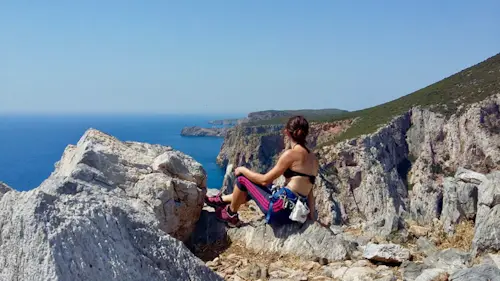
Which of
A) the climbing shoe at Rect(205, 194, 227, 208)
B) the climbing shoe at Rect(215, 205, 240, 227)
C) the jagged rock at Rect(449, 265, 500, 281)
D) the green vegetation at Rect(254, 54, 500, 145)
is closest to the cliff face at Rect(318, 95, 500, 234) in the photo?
the green vegetation at Rect(254, 54, 500, 145)

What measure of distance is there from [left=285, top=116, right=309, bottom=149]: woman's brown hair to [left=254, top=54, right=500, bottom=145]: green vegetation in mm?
74760

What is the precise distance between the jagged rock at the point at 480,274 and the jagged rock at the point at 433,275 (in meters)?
0.26

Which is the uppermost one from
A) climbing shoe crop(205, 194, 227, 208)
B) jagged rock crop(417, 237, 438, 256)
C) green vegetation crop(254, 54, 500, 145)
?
green vegetation crop(254, 54, 500, 145)

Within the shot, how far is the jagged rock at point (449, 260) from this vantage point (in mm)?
6484

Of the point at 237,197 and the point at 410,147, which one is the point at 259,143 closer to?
the point at 410,147

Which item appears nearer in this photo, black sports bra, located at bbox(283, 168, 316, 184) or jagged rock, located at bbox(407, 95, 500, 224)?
black sports bra, located at bbox(283, 168, 316, 184)

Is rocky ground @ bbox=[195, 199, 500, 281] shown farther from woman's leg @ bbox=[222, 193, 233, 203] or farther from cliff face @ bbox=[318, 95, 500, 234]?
cliff face @ bbox=[318, 95, 500, 234]

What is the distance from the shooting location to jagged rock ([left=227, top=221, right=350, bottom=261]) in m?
7.16

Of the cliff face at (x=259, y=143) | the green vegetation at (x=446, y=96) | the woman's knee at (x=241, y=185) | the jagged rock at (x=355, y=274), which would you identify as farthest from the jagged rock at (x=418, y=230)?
the cliff face at (x=259, y=143)

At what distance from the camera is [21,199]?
13.4 ft

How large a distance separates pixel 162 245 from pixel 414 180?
79.4 m

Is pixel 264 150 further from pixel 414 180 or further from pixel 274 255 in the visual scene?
pixel 274 255

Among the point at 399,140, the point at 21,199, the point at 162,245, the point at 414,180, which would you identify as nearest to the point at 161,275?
the point at 162,245

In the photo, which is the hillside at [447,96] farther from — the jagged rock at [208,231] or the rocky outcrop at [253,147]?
the jagged rock at [208,231]
